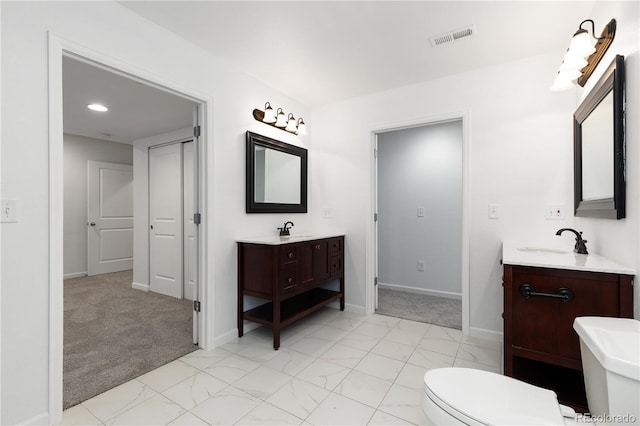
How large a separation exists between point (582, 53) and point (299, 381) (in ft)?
8.27

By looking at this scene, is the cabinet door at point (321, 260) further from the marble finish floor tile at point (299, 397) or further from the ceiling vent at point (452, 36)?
the ceiling vent at point (452, 36)

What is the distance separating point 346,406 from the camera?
1679 millimetres

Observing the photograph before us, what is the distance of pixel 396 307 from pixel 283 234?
160 centimetres

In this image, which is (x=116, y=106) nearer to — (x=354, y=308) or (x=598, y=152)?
(x=354, y=308)

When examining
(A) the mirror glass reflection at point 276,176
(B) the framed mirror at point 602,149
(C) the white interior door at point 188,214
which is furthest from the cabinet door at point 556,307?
(C) the white interior door at point 188,214

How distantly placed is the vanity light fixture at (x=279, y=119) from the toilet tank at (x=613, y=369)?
8.66 feet

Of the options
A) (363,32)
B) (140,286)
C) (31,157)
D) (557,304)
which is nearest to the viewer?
(557,304)

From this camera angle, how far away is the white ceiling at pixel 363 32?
6.08 ft

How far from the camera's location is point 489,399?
3.16 feet

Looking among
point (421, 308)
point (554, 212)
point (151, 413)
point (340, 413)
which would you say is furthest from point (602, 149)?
point (151, 413)

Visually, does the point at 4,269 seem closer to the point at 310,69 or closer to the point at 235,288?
the point at 235,288

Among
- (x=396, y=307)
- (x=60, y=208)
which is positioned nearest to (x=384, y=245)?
(x=396, y=307)

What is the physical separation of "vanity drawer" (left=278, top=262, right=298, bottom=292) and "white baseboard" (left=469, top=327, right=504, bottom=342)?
164cm

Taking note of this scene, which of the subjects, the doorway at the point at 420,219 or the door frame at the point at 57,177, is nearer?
the door frame at the point at 57,177
